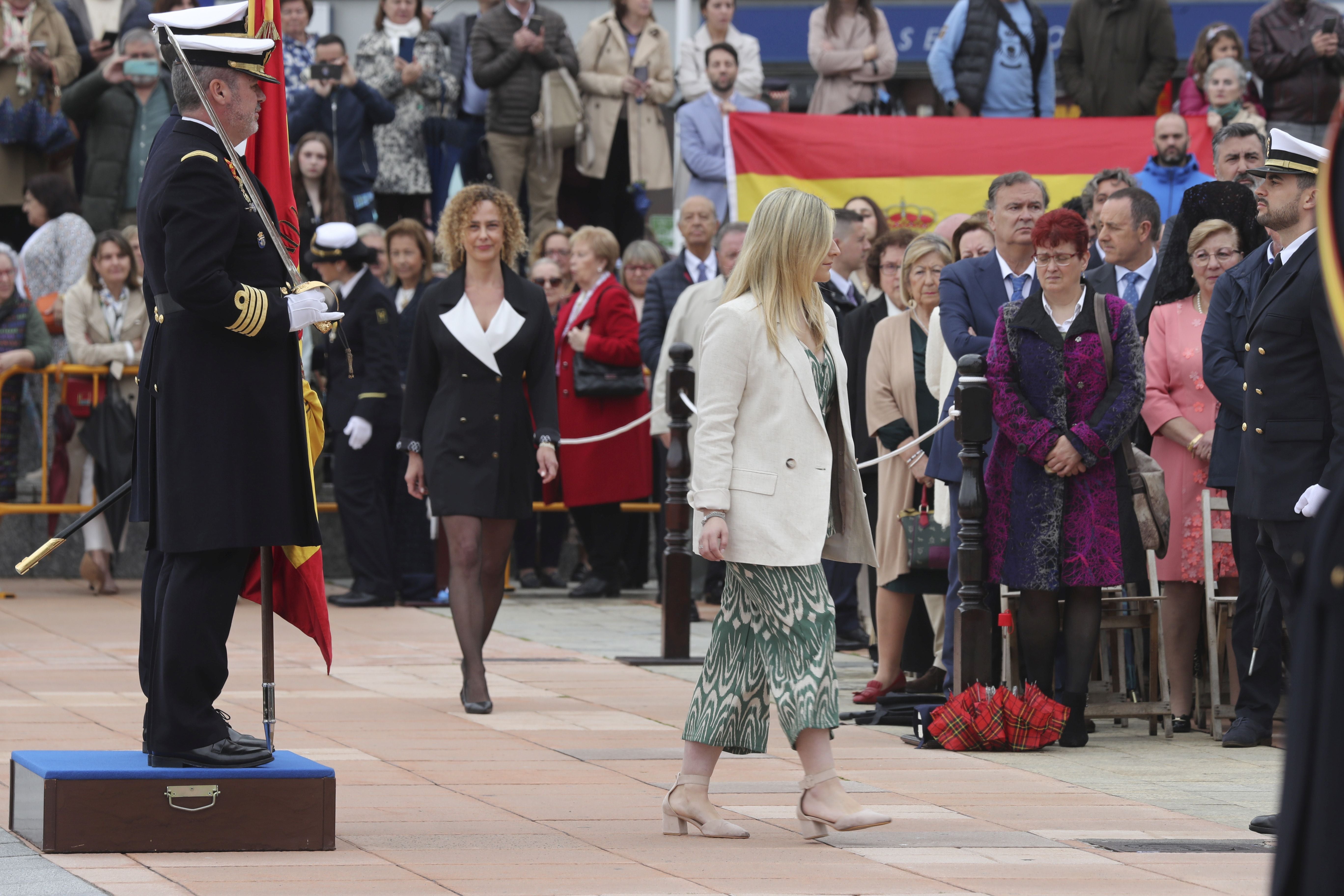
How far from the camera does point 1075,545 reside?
25.9 feet

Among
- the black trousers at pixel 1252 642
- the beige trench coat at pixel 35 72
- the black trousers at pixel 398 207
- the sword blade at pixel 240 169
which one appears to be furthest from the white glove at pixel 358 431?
the sword blade at pixel 240 169

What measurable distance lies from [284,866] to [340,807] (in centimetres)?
93

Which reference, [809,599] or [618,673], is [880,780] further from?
[618,673]

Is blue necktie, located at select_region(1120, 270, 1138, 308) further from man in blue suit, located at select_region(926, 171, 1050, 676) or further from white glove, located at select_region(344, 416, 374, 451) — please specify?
white glove, located at select_region(344, 416, 374, 451)

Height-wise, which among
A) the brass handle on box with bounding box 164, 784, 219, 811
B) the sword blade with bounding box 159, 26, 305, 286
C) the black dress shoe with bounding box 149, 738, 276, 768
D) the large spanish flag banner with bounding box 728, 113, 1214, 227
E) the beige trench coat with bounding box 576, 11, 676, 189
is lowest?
the brass handle on box with bounding box 164, 784, 219, 811

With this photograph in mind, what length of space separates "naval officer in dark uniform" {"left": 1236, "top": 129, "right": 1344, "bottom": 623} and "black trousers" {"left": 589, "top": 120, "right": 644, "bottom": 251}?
387 inches

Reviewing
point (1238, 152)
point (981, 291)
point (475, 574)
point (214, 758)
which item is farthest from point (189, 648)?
point (1238, 152)

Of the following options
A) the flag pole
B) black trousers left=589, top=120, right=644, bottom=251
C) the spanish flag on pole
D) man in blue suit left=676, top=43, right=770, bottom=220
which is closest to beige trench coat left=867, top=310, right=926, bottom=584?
the spanish flag on pole

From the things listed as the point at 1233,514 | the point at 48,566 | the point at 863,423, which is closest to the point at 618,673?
the point at 863,423

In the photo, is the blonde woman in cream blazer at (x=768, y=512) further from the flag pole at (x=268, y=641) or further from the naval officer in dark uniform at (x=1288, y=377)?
the naval officer in dark uniform at (x=1288, y=377)

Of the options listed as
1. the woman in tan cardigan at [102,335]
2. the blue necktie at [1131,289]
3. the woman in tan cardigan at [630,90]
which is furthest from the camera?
the woman in tan cardigan at [630,90]

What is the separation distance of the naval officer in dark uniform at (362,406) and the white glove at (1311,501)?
6.96 metres

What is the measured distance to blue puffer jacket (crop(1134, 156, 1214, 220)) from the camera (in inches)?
470

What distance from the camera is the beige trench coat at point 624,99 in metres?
15.8
